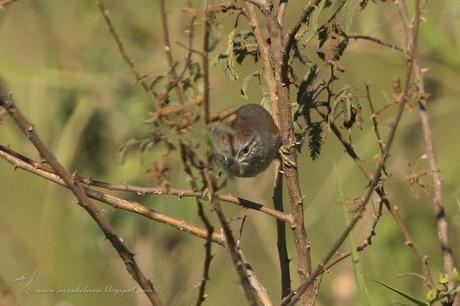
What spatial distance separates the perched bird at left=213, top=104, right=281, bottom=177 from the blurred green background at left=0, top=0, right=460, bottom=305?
1663mm

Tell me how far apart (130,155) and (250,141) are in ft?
7.34

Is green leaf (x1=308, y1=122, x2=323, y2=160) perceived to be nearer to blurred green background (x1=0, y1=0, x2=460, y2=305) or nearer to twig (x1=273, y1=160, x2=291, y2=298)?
twig (x1=273, y1=160, x2=291, y2=298)

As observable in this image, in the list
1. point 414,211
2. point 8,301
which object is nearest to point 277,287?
point 414,211

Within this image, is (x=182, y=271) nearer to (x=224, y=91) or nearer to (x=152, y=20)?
(x=224, y=91)

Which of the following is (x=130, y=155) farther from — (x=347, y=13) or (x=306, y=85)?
(x=347, y=13)

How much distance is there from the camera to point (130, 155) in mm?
5371

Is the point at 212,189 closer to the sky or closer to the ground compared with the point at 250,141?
closer to the ground

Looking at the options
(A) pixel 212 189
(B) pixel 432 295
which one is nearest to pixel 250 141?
(B) pixel 432 295

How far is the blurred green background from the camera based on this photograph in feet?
16.7

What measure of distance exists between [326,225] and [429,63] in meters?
1.05

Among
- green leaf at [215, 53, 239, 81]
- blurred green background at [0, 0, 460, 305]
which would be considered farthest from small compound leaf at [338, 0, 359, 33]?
blurred green background at [0, 0, 460, 305]

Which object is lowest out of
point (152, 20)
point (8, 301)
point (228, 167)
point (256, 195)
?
point (8, 301)

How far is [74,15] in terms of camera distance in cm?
594

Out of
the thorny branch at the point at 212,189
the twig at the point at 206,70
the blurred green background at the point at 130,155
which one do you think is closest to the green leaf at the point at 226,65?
the thorny branch at the point at 212,189
